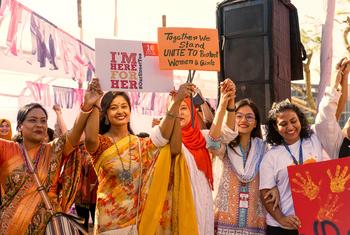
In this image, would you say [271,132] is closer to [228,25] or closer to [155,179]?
[155,179]

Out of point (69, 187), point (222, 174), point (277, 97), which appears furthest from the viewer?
point (277, 97)

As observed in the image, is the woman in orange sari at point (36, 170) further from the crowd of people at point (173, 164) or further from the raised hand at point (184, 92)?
the raised hand at point (184, 92)

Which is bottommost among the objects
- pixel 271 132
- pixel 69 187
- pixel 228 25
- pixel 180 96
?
pixel 69 187

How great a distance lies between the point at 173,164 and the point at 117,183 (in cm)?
39

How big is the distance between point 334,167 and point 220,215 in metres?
0.79

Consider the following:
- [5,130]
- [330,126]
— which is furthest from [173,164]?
[5,130]

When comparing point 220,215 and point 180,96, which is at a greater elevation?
point 180,96

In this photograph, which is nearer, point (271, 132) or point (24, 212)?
point (24, 212)

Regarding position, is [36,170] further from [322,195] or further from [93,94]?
[322,195]

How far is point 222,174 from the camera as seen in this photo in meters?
3.54

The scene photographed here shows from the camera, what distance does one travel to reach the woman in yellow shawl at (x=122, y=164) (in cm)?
320

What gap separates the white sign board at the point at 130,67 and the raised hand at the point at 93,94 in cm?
11

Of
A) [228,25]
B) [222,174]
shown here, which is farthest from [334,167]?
[228,25]

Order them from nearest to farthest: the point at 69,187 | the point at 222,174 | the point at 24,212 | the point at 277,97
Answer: the point at 24,212 → the point at 69,187 → the point at 222,174 → the point at 277,97
